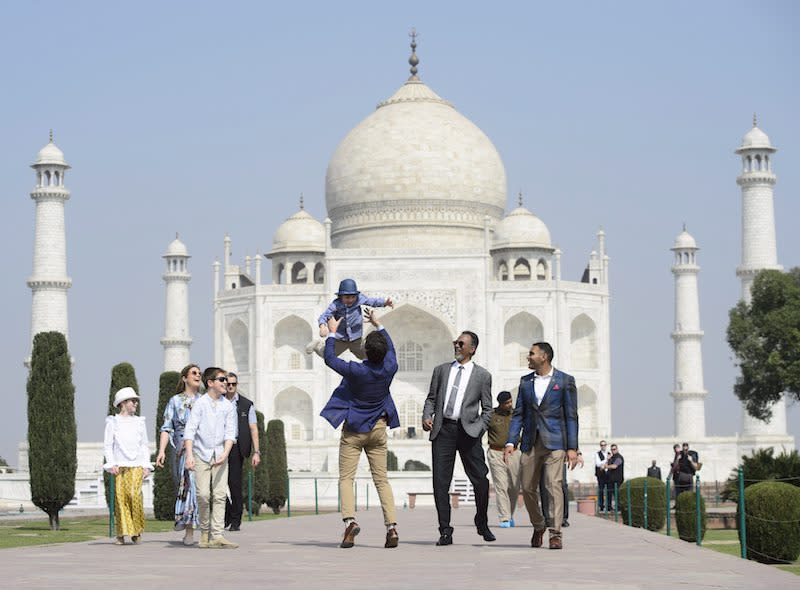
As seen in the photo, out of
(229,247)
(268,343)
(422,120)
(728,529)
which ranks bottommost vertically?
(728,529)

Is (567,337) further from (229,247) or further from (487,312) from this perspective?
(229,247)

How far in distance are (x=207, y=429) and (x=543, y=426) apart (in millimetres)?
2091

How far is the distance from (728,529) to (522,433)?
8.23 metres

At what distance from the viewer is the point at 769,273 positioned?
36125 mm

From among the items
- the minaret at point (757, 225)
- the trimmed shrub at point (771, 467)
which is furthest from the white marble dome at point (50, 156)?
the trimmed shrub at point (771, 467)

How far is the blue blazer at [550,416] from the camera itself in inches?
368

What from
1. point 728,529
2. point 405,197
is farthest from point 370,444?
point 405,197

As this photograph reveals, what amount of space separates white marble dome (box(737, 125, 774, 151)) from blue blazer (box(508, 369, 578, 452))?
121ft

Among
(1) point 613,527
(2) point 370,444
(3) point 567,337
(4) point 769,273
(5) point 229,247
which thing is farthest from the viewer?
(5) point 229,247

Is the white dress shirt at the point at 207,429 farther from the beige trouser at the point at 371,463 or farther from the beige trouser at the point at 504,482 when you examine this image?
the beige trouser at the point at 504,482

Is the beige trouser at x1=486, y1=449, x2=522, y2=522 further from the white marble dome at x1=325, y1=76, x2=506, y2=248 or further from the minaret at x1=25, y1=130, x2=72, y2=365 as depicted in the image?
the white marble dome at x1=325, y1=76, x2=506, y2=248

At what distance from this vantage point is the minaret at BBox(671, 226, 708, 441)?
44.9 m

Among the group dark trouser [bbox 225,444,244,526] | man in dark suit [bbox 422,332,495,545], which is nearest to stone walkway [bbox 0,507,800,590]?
man in dark suit [bbox 422,332,495,545]

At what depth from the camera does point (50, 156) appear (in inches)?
1668
